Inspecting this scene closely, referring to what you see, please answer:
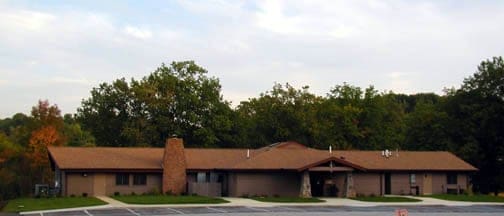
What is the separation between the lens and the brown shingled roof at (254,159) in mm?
51719

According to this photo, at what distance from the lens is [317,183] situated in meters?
54.2

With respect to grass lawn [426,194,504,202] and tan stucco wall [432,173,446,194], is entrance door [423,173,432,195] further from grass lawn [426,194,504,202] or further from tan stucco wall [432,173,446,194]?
grass lawn [426,194,504,202]

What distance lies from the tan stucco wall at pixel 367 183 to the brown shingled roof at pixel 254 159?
80 centimetres

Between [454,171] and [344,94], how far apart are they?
29.3 meters

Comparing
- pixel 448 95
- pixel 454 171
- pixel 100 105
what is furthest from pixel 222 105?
pixel 454 171

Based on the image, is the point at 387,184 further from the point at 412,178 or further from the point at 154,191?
the point at 154,191

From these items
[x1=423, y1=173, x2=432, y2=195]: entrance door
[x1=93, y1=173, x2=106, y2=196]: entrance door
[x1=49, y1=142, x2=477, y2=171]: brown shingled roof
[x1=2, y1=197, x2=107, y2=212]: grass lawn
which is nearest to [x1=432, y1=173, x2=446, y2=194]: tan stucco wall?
[x1=423, y1=173, x2=432, y2=195]: entrance door

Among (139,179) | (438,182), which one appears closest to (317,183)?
(438,182)

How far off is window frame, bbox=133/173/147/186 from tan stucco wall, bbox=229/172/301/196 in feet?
20.6

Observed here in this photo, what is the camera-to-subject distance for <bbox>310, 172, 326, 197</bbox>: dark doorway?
5409 cm

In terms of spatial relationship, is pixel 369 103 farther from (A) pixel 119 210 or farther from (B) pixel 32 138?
(A) pixel 119 210

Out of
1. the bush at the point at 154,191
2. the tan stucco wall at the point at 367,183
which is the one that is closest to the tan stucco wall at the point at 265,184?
the tan stucco wall at the point at 367,183

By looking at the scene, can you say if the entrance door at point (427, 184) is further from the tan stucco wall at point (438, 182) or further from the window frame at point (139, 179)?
the window frame at point (139, 179)

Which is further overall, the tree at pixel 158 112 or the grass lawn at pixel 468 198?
Result: the tree at pixel 158 112
